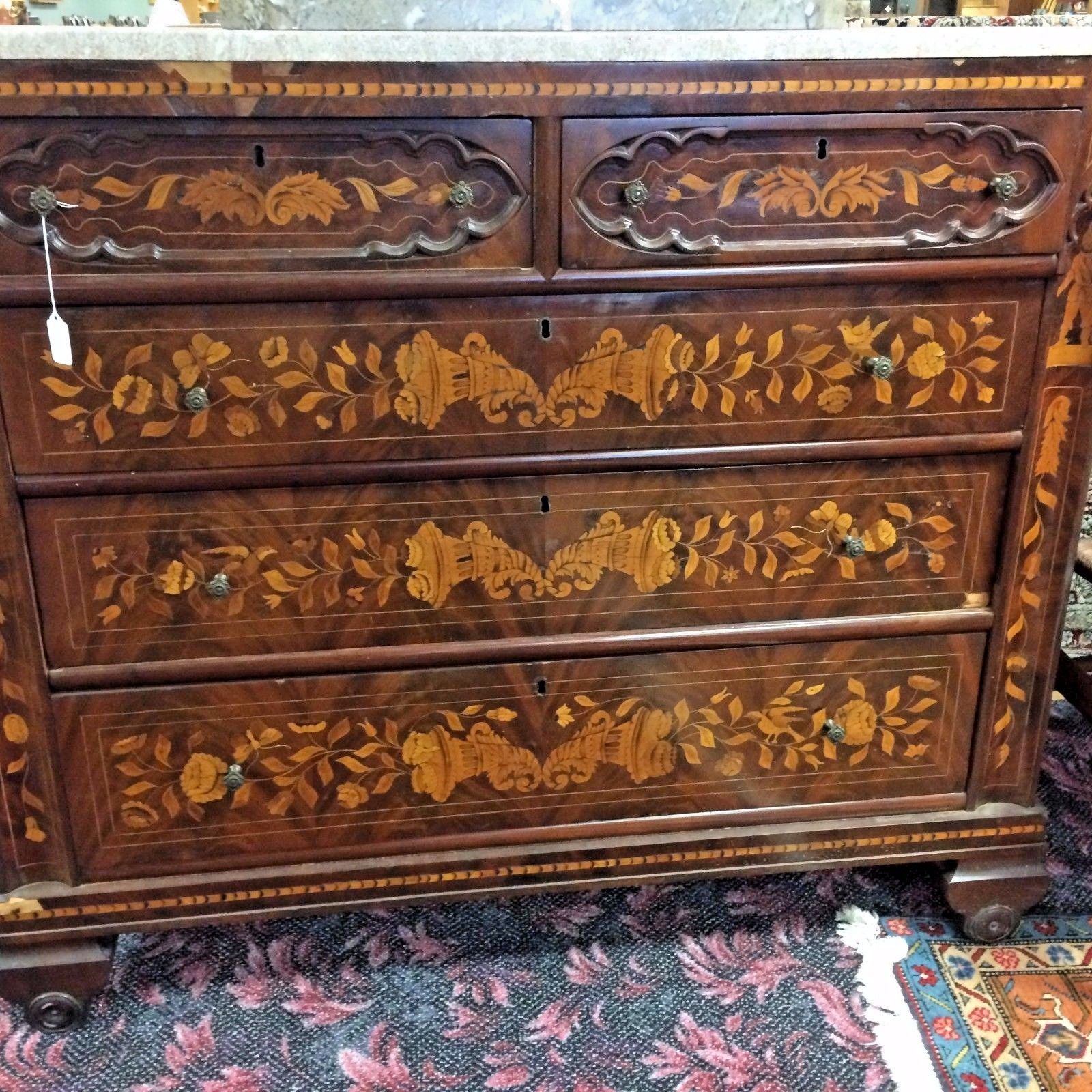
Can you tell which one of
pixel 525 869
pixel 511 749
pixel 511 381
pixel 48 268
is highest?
pixel 48 268

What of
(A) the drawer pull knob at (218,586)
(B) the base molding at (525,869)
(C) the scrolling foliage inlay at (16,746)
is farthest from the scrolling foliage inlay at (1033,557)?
(C) the scrolling foliage inlay at (16,746)

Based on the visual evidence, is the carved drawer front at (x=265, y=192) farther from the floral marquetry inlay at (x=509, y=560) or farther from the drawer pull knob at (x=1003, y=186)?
the drawer pull knob at (x=1003, y=186)

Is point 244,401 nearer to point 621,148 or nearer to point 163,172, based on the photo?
point 163,172

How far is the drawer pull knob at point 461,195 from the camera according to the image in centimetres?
107

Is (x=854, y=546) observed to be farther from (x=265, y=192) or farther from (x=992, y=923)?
(x=265, y=192)

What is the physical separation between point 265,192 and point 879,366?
2.16 ft

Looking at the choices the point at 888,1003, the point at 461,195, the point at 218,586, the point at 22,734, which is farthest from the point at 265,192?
the point at 888,1003

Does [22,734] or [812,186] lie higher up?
[812,186]

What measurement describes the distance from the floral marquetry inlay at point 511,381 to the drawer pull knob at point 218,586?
0.15m

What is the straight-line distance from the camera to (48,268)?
104 centimetres

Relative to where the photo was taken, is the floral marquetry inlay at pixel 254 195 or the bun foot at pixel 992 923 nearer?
the floral marquetry inlay at pixel 254 195

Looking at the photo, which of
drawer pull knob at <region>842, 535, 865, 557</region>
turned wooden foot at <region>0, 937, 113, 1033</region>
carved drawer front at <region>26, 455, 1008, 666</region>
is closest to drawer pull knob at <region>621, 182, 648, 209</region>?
carved drawer front at <region>26, 455, 1008, 666</region>

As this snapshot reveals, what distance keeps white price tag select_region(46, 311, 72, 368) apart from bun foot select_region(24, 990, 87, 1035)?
78 cm

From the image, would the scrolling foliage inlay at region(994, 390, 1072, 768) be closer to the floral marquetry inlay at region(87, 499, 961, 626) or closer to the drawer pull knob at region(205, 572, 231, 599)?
the floral marquetry inlay at region(87, 499, 961, 626)
